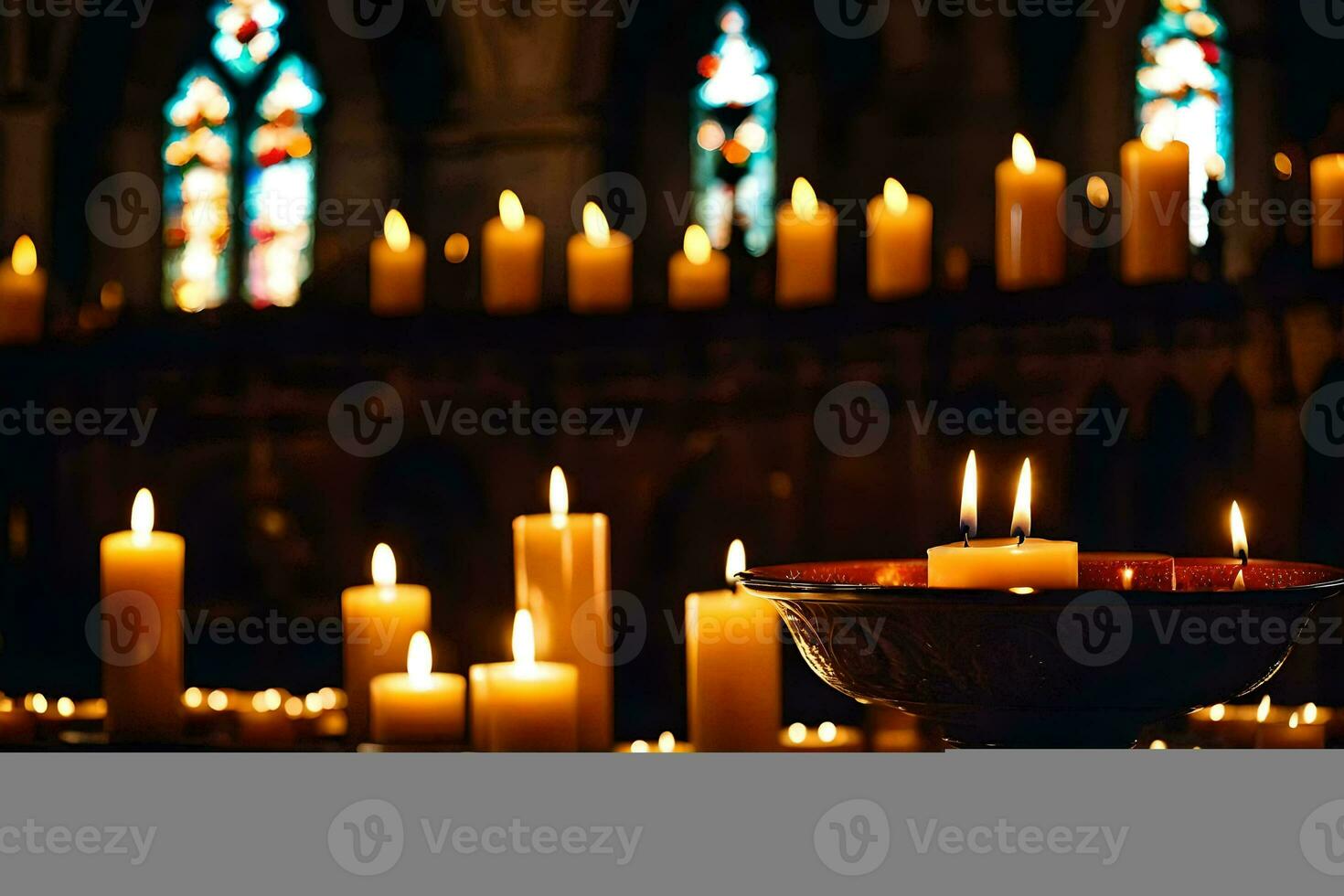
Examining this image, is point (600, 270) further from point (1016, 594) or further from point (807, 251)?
point (1016, 594)

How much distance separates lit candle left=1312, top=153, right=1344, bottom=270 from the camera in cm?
175

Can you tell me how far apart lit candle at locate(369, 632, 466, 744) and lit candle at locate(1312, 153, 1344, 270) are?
115cm

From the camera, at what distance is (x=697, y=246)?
234 cm

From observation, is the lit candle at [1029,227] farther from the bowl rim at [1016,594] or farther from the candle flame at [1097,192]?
the candle flame at [1097,192]

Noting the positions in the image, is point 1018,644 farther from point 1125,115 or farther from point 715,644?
point 1125,115
